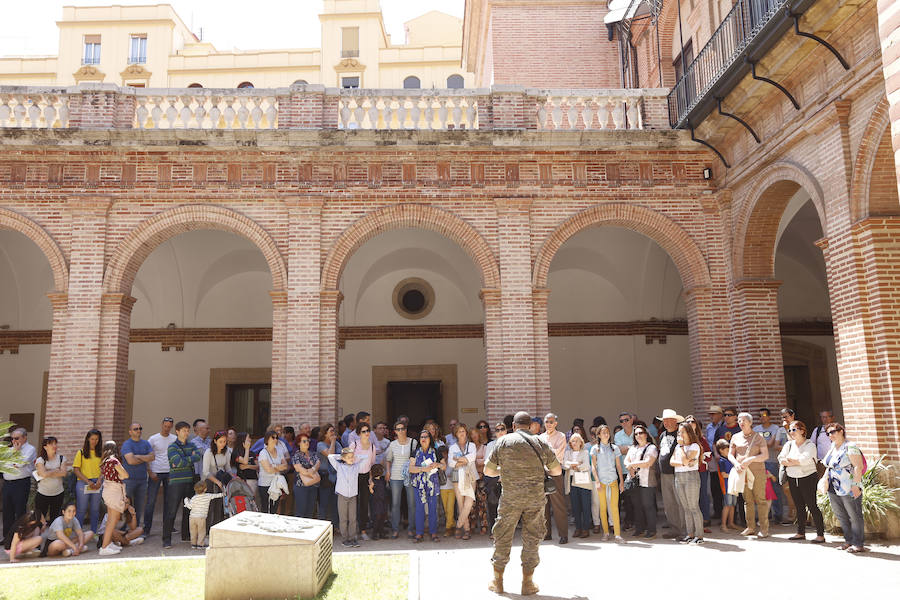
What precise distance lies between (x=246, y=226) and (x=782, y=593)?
950cm

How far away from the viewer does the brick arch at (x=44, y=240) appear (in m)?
11.4

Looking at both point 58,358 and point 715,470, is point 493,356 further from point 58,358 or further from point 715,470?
point 58,358

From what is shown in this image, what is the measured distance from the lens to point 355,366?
15.6 metres

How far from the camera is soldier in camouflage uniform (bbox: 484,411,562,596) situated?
240 inches

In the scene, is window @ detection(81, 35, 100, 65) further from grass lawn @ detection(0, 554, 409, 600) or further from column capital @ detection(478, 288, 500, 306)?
grass lawn @ detection(0, 554, 409, 600)

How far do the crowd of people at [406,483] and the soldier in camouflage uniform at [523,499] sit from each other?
2213 mm

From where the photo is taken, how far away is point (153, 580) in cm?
656

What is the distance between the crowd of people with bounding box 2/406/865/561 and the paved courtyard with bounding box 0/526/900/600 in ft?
1.09

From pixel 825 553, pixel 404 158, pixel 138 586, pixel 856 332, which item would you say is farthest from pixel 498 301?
pixel 138 586

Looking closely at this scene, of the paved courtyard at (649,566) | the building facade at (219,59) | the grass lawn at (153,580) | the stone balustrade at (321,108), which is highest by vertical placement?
the building facade at (219,59)

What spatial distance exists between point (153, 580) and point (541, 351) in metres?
6.94

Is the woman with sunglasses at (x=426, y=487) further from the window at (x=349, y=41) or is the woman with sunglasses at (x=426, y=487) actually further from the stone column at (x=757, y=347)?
the window at (x=349, y=41)

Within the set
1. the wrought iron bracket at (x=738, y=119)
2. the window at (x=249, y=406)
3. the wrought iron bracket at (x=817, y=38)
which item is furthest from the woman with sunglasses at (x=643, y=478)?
the window at (x=249, y=406)

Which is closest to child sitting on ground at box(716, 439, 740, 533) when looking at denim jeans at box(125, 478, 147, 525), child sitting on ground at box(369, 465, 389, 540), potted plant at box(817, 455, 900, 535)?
potted plant at box(817, 455, 900, 535)
